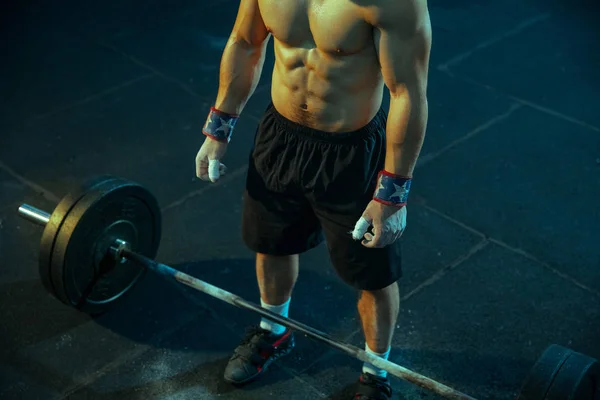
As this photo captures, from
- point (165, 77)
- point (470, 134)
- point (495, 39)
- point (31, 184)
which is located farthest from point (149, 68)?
point (495, 39)

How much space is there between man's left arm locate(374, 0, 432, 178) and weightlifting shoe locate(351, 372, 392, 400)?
770 millimetres

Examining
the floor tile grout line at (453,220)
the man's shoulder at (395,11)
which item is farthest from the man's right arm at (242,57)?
the floor tile grout line at (453,220)

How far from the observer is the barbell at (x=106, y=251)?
2.48 meters

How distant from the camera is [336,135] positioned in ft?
7.08

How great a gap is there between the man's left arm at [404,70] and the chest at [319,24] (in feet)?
0.17

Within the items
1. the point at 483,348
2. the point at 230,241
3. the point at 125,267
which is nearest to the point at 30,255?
the point at 125,267

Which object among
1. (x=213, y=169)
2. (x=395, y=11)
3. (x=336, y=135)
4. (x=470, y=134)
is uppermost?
(x=395, y=11)

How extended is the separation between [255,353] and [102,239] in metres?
0.63

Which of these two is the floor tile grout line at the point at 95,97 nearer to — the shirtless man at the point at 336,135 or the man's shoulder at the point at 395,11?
the shirtless man at the point at 336,135

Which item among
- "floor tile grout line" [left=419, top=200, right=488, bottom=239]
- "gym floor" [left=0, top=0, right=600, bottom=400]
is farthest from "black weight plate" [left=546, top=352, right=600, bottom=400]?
"floor tile grout line" [left=419, top=200, right=488, bottom=239]

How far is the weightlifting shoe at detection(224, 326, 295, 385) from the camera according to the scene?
8.60ft

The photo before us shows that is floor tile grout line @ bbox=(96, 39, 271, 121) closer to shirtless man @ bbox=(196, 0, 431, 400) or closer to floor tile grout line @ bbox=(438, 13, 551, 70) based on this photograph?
floor tile grout line @ bbox=(438, 13, 551, 70)

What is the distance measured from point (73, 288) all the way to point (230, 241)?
0.80 metres

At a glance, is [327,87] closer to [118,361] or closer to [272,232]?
[272,232]
